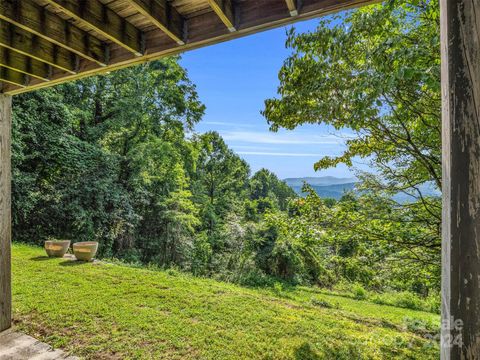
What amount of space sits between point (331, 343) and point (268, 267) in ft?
24.2

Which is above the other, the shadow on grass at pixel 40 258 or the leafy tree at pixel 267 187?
the leafy tree at pixel 267 187

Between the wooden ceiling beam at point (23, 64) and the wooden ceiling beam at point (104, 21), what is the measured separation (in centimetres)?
83

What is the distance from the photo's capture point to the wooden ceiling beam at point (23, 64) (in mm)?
2104

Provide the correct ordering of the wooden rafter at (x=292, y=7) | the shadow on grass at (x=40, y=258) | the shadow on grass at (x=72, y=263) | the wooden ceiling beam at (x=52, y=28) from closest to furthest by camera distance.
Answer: the wooden rafter at (x=292, y=7)
the wooden ceiling beam at (x=52, y=28)
the shadow on grass at (x=72, y=263)
the shadow on grass at (x=40, y=258)

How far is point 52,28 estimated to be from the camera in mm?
1771

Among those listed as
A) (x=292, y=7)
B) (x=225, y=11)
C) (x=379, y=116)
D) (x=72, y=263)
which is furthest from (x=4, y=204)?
(x=379, y=116)

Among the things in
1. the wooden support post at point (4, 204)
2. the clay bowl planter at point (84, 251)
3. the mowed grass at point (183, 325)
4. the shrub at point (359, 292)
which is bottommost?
the shrub at point (359, 292)

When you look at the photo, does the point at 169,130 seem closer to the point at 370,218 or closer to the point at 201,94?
the point at 201,94

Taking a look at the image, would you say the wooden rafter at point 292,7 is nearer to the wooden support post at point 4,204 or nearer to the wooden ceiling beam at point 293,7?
the wooden ceiling beam at point 293,7

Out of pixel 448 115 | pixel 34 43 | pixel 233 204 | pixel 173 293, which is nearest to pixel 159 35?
pixel 34 43

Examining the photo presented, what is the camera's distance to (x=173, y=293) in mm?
4473

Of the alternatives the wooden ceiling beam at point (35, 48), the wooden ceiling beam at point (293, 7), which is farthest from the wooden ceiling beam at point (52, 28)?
the wooden ceiling beam at point (293, 7)

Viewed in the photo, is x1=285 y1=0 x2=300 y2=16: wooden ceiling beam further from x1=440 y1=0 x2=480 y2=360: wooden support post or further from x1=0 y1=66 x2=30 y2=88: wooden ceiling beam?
x1=0 y1=66 x2=30 y2=88: wooden ceiling beam

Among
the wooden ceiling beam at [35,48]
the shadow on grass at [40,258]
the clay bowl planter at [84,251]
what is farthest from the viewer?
the clay bowl planter at [84,251]
